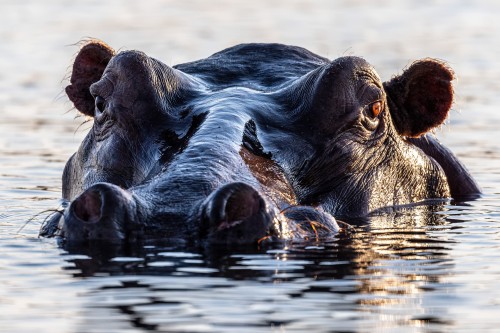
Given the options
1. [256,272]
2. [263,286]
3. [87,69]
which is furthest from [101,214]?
[87,69]

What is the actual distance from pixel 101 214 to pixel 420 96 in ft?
12.5

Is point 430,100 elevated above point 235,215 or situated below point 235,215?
above

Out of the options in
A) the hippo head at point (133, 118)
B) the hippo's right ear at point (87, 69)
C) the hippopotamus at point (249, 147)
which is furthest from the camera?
the hippo's right ear at point (87, 69)

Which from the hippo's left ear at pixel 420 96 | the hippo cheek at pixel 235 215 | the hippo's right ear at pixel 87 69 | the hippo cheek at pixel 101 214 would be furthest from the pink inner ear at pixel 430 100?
the hippo cheek at pixel 101 214

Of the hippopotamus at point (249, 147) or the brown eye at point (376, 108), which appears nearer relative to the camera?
the hippopotamus at point (249, 147)

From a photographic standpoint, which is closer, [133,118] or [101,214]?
[101,214]

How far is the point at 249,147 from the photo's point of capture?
28.0 ft

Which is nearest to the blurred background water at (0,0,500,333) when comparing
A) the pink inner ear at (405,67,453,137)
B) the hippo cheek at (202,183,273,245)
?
the hippo cheek at (202,183,273,245)

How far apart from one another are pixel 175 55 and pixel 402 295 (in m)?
14.3

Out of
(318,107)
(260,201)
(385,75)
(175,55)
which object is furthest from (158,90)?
(175,55)

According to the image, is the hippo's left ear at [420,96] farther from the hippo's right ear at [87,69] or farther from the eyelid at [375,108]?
the hippo's right ear at [87,69]

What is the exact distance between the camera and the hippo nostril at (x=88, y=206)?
7.18m

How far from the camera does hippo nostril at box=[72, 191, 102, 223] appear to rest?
718 cm

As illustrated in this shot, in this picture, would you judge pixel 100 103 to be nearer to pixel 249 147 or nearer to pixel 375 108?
pixel 249 147
